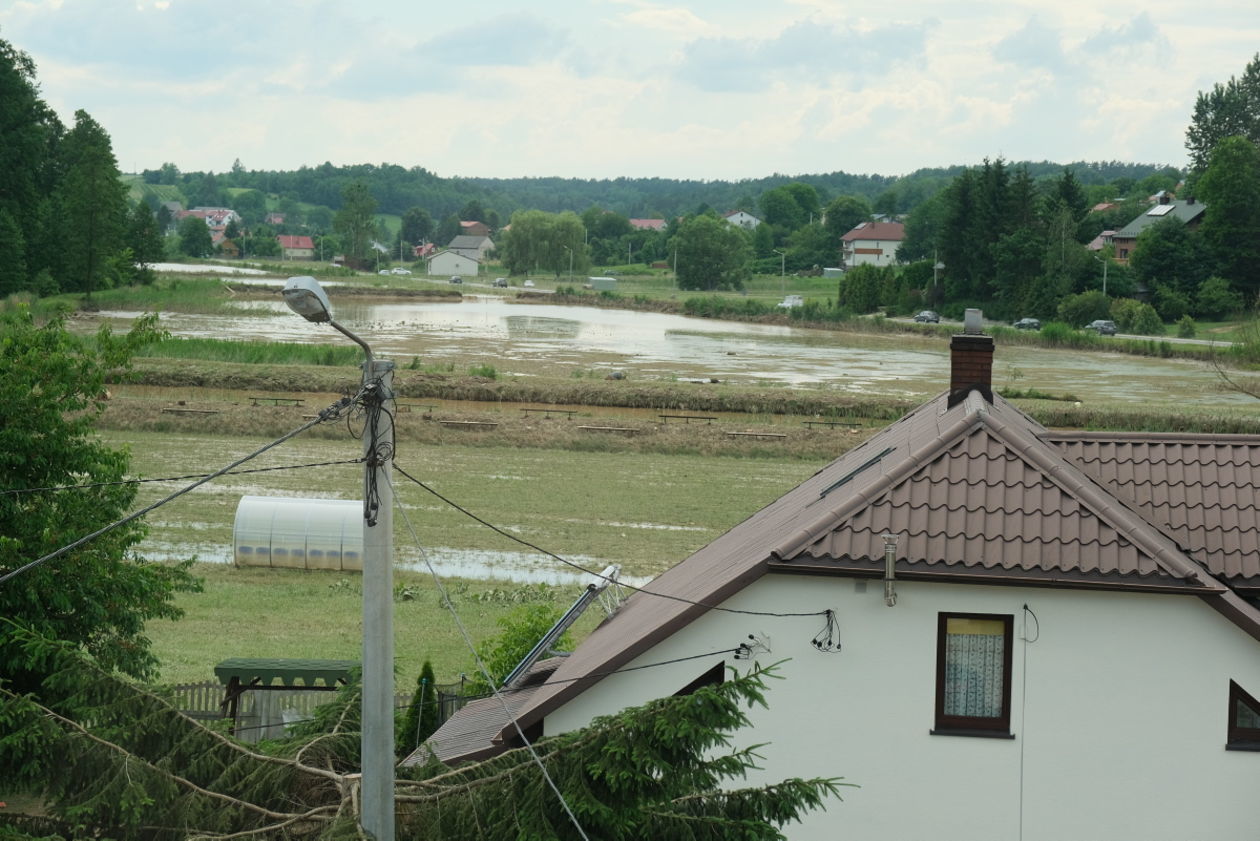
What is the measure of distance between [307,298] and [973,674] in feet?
22.7

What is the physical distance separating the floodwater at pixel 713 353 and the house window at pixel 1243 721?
4800cm

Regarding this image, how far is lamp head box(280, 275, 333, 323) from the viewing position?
6.96 meters

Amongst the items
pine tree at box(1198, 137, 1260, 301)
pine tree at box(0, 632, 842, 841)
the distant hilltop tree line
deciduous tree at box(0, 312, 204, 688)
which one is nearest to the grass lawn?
deciduous tree at box(0, 312, 204, 688)

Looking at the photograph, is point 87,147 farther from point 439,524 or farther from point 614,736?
point 614,736

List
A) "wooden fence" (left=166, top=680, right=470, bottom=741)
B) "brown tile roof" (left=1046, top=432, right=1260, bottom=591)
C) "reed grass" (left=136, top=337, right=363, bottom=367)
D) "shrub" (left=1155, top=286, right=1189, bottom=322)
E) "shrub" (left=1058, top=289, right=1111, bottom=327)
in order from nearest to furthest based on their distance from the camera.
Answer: "brown tile roof" (left=1046, top=432, right=1260, bottom=591), "wooden fence" (left=166, top=680, right=470, bottom=741), "reed grass" (left=136, top=337, right=363, bottom=367), "shrub" (left=1155, top=286, right=1189, bottom=322), "shrub" (left=1058, top=289, right=1111, bottom=327)

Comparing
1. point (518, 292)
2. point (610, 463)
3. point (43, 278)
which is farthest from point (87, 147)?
point (610, 463)

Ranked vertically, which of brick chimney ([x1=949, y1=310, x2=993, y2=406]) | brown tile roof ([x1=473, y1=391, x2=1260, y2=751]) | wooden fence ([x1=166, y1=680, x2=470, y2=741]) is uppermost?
brick chimney ([x1=949, y1=310, x2=993, y2=406])

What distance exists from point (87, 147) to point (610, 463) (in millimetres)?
82301

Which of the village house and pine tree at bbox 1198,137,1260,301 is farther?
the village house

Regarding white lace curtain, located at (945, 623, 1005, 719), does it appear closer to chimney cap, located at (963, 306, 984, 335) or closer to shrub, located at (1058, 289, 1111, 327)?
chimney cap, located at (963, 306, 984, 335)

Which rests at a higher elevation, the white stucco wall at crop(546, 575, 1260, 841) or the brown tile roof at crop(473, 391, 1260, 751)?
the brown tile roof at crop(473, 391, 1260, 751)

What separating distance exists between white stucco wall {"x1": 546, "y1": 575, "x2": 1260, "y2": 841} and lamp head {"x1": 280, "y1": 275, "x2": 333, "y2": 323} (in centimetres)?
532

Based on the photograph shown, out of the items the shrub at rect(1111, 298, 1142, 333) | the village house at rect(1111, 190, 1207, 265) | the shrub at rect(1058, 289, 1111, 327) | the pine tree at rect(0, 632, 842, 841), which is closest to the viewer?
the pine tree at rect(0, 632, 842, 841)

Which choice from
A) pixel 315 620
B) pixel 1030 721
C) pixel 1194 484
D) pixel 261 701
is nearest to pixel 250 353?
pixel 315 620
